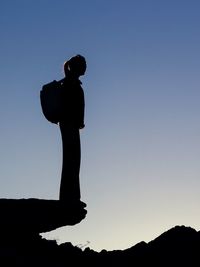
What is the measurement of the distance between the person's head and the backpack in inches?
13.7

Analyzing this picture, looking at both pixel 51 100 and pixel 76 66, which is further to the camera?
pixel 76 66

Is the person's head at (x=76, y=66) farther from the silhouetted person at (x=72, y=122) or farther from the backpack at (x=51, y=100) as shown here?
the backpack at (x=51, y=100)

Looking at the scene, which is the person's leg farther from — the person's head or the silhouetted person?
the person's head

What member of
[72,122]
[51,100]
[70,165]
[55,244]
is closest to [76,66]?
[51,100]

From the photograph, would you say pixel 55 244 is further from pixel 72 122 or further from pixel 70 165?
pixel 72 122

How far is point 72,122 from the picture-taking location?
9430 mm

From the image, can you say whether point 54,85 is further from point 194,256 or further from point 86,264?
point 194,256

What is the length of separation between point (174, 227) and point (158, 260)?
3.56 feet

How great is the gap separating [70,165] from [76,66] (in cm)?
181

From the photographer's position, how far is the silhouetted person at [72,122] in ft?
29.9

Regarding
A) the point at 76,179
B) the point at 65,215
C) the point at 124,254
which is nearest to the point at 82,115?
the point at 76,179

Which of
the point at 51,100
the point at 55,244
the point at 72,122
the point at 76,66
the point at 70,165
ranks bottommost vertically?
the point at 55,244

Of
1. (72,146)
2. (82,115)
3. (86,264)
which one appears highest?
(82,115)

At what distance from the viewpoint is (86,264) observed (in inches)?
342
